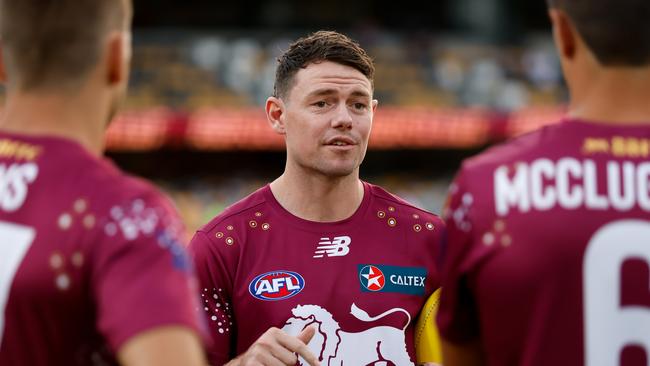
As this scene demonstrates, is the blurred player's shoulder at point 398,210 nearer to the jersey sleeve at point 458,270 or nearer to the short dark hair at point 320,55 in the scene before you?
the short dark hair at point 320,55

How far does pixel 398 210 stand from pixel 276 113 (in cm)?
63

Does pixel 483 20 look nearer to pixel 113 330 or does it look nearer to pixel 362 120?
pixel 362 120

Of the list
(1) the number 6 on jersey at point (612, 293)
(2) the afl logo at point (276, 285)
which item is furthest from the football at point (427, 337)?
(1) the number 6 on jersey at point (612, 293)

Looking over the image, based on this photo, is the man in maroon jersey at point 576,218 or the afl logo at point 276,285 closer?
the man in maroon jersey at point 576,218

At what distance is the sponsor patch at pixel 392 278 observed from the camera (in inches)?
154

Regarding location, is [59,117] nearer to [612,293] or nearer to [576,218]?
[576,218]

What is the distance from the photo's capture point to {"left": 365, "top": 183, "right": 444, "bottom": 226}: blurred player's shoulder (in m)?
4.11

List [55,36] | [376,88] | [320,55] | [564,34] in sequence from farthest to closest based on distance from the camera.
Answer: [376,88] < [320,55] < [564,34] < [55,36]

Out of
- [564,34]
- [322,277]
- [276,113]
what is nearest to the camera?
[564,34]

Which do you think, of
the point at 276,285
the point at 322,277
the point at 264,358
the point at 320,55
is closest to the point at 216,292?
the point at 276,285

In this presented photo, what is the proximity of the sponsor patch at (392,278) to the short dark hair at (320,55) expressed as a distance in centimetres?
74

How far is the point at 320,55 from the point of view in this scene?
13.7ft

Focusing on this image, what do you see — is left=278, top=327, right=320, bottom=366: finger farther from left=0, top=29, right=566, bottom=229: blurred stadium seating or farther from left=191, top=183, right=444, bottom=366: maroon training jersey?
left=0, top=29, right=566, bottom=229: blurred stadium seating

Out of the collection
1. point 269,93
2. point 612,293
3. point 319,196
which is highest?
point 269,93
